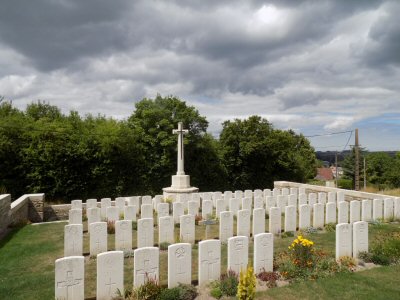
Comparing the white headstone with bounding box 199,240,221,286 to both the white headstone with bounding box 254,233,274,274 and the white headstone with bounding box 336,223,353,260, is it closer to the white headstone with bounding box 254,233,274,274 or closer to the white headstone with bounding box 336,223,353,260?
the white headstone with bounding box 254,233,274,274

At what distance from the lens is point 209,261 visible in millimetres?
5953

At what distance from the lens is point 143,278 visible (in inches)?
215

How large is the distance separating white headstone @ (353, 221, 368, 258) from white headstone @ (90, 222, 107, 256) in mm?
6020

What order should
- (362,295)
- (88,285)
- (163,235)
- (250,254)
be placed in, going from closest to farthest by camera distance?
1. (362,295)
2. (88,285)
3. (250,254)
4. (163,235)

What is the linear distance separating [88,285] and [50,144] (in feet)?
38.2

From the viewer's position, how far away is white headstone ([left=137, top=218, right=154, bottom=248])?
26.7 ft

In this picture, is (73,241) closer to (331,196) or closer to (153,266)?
(153,266)

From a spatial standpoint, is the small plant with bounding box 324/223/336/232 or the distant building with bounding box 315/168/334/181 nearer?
the small plant with bounding box 324/223/336/232

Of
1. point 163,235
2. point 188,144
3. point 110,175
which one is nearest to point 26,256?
point 163,235

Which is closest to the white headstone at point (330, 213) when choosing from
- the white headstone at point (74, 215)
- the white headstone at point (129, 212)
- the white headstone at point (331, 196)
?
the white headstone at point (331, 196)

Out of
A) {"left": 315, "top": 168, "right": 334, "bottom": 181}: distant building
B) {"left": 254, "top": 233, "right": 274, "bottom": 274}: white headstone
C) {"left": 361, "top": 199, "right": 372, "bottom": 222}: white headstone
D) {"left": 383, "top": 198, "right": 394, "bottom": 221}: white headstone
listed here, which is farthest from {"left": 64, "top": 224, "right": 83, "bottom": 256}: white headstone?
{"left": 315, "top": 168, "right": 334, "bottom": 181}: distant building

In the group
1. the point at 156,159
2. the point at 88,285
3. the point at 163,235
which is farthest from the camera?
the point at 156,159

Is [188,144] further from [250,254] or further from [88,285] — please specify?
[88,285]

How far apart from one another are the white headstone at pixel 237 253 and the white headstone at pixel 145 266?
1.51 metres
